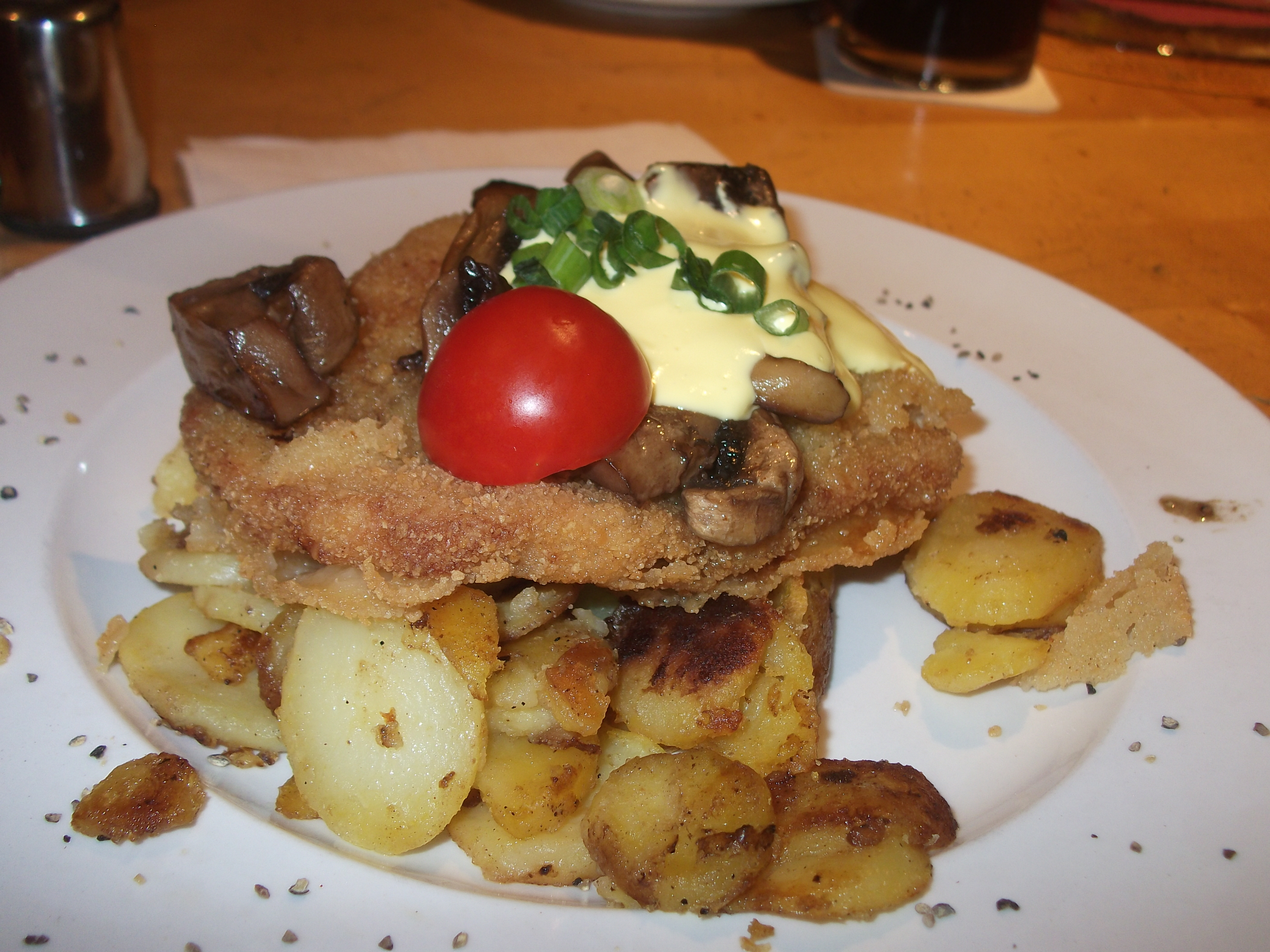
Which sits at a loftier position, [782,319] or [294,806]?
[782,319]

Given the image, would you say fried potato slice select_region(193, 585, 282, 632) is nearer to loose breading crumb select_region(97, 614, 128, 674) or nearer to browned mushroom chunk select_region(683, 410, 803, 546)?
loose breading crumb select_region(97, 614, 128, 674)

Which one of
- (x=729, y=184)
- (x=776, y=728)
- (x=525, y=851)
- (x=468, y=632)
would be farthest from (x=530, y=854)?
(x=729, y=184)

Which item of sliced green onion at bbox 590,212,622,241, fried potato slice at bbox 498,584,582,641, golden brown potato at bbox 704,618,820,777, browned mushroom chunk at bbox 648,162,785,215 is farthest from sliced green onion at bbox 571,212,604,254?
golden brown potato at bbox 704,618,820,777

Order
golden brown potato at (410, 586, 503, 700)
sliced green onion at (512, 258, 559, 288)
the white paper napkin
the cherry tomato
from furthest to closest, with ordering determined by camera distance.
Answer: the white paper napkin → sliced green onion at (512, 258, 559, 288) → golden brown potato at (410, 586, 503, 700) → the cherry tomato

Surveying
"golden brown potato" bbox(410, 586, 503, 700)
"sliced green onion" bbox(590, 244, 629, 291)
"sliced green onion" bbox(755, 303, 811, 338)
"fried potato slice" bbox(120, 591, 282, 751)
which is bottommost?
"fried potato slice" bbox(120, 591, 282, 751)

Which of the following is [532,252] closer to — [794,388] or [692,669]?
[794,388]

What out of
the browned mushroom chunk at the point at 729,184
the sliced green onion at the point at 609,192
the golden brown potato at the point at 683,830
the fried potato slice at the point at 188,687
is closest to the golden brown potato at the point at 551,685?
the golden brown potato at the point at 683,830

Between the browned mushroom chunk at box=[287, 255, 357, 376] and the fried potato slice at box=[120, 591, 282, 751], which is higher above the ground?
the browned mushroom chunk at box=[287, 255, 357, 376]
